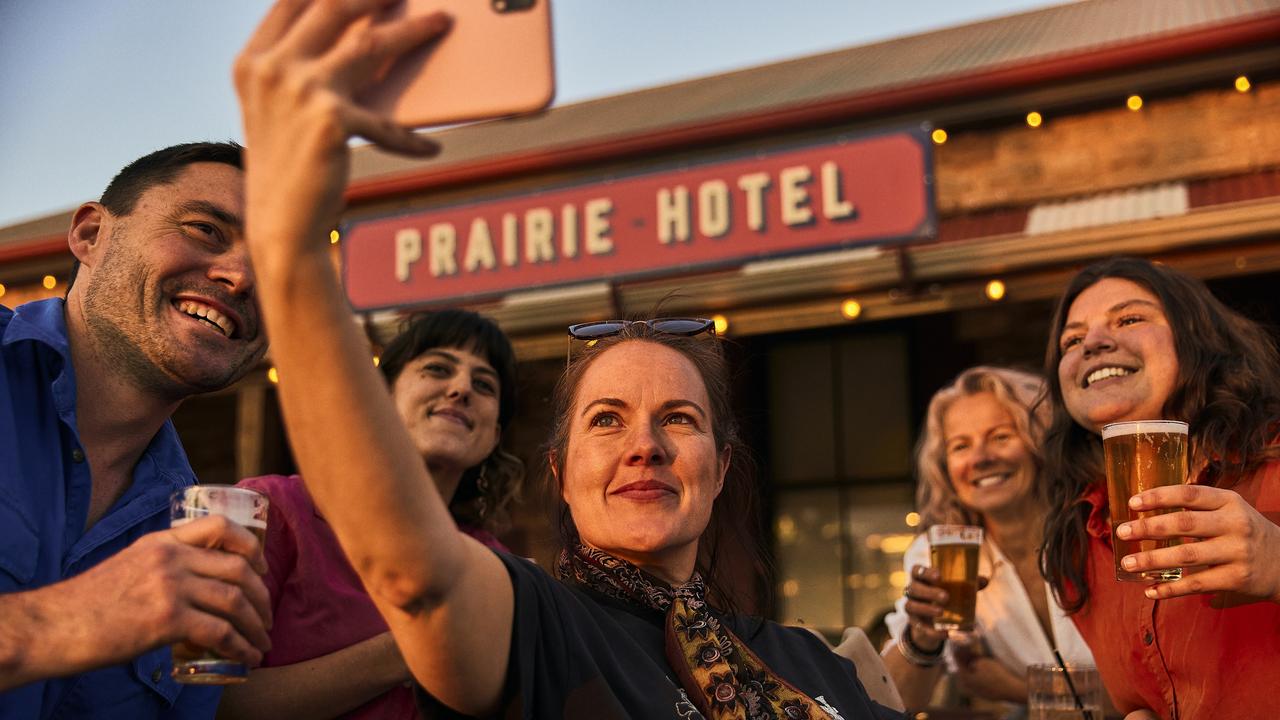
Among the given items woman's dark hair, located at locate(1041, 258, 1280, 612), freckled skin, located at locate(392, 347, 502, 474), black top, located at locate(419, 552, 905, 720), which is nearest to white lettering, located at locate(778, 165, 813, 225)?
freckled skin, located at locate(392, 347, 502, 474)

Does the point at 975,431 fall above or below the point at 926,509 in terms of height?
above

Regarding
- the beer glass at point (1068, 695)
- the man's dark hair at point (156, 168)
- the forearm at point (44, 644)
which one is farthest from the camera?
the beer glass at point (1068, 695)

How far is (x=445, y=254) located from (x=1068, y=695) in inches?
231

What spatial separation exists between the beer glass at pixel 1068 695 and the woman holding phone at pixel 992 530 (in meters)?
0.65

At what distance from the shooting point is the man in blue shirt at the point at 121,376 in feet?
6.10

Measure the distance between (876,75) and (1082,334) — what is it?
812 centimetres

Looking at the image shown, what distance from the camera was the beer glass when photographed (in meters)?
2.63

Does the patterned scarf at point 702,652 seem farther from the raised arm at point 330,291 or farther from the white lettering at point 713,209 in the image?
the white lettering at point 713,209

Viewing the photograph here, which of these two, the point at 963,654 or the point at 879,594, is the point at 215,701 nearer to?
the point at 963,654

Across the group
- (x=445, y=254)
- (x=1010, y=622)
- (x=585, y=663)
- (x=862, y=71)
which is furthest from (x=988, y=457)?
(x=862, y=71)

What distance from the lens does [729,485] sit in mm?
2447

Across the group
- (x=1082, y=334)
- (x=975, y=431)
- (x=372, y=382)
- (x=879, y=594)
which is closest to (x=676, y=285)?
(x=879, y=594)

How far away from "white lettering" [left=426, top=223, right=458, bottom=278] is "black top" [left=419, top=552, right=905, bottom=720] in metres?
6.05

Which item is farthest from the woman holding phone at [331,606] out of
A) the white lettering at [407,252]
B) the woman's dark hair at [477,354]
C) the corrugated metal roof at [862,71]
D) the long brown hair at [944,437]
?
the corrugated metal roof at [862,71]
